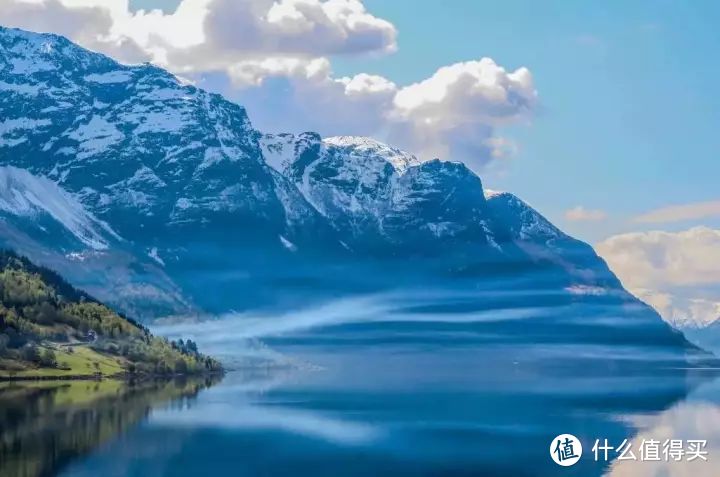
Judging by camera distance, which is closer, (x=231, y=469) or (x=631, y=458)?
(x=231, y=469)

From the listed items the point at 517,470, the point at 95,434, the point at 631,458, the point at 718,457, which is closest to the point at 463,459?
the point at 517,470

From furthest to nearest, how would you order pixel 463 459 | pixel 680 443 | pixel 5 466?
pixel 680 443, pixel 463 459, pixel 5 466

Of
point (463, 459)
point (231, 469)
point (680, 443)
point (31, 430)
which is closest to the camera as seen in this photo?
point (231, 469)

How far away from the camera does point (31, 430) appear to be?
180 meters

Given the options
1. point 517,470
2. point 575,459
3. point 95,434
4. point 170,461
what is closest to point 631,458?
point 575,459

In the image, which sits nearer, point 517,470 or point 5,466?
point 5,466

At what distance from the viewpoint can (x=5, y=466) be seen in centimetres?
14325

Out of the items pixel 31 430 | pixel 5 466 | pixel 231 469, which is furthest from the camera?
pixel 31 430

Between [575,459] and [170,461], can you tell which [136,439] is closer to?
[170,461]

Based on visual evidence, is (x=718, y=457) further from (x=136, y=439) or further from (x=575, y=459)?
(x=136, y=439)

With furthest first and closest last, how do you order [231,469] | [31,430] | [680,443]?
[680,443] → [31,430] → [231,469]

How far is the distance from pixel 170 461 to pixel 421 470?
3117cm

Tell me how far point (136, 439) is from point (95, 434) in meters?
6.29

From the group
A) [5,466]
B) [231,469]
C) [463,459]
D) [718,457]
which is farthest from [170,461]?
[718,457]
